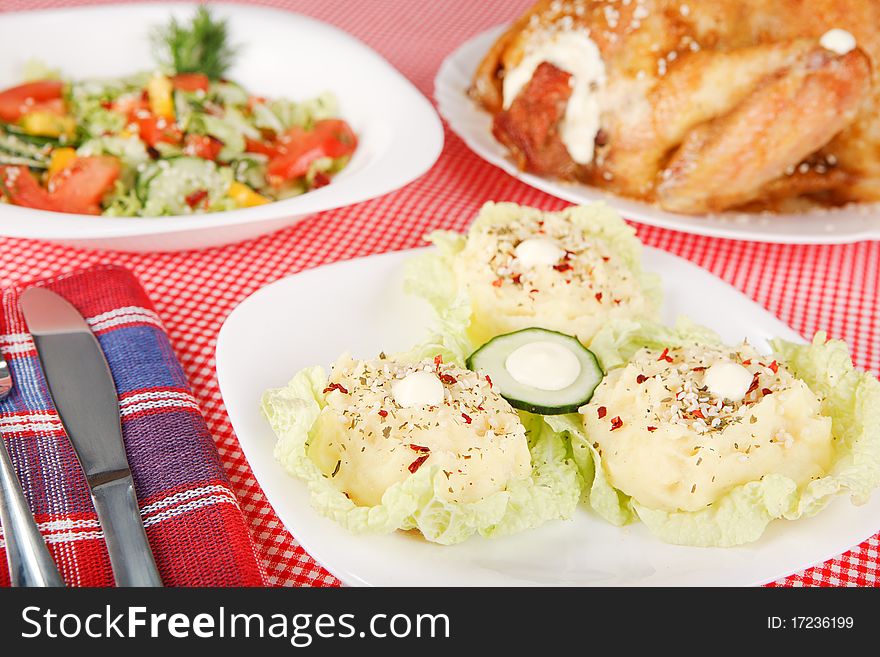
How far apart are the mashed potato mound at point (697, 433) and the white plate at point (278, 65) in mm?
977

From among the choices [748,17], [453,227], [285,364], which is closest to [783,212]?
[748,17]

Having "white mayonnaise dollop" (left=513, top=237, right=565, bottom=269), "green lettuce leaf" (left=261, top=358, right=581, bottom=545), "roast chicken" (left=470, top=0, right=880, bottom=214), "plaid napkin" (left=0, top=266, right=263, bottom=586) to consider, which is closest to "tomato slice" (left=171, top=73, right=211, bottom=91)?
"roast chicken" (left=470, top=0, right=880, bottom=214)

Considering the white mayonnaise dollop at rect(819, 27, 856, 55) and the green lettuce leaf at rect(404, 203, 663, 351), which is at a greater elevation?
the white mayonnaise dollop at rect(819, 27, 856, 55)

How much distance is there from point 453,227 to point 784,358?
1.18 m

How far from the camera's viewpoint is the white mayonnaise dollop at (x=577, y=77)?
2.90 m

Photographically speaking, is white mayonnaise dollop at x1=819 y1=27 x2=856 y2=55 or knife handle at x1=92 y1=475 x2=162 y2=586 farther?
white mayonnaise dollop at x1=819 y1=27 x2=856 y2=55

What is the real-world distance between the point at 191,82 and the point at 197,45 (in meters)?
0.19

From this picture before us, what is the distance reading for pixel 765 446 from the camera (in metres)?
1.78

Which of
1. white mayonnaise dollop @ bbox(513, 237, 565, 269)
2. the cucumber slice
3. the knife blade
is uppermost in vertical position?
white mayonnaise dollop @ bbox(513, 237, 565, 269)

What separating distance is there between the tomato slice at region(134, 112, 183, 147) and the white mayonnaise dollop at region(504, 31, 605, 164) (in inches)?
42.2

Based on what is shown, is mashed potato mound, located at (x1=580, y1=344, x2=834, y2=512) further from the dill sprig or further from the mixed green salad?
the dill sprig

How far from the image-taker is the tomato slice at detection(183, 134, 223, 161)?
293cm

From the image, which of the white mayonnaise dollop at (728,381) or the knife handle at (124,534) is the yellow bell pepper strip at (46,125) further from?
the white mayonnaise dollop at (728,381)

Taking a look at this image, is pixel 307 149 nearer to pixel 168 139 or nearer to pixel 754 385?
pixel 168 139
